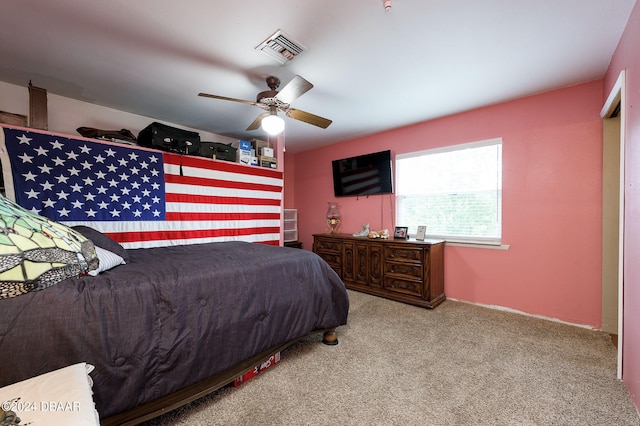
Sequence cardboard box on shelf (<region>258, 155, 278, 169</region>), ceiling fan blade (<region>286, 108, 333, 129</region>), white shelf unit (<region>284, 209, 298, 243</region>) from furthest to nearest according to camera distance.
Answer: white shelf unit (<region>284, 209, 298, 243</region>) → cardboard box on shelf (<region>258, 155, 278, 169</region>) → ceiling fan blade (<region>286, 108, 333, 129</region>)

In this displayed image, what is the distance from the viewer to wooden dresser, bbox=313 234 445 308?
3.07m

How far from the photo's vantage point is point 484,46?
194 centimetres

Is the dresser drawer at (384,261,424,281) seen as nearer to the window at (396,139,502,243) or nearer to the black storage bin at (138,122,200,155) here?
the window at (396,139,502,243)

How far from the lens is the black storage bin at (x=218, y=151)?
3.11m

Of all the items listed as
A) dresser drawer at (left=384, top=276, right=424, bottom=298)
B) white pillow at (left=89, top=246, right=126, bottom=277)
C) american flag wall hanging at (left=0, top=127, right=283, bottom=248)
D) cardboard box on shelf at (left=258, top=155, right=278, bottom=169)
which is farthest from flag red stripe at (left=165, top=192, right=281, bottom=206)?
dresser drawer at (left=384, top=276, right=424, bottom=298)

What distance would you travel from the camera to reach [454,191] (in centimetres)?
331

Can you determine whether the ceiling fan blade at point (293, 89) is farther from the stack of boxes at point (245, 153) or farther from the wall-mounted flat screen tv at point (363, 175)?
the wall-mounted flat screen tv at point (363, 175)

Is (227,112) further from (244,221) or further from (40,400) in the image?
(40,400)

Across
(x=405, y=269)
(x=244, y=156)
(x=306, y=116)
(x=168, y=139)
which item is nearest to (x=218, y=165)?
(x=244, y=156)

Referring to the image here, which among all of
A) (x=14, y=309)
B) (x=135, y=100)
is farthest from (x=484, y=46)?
(x=135, y=100)

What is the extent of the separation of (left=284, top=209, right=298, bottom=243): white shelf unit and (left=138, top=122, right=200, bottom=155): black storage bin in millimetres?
2451

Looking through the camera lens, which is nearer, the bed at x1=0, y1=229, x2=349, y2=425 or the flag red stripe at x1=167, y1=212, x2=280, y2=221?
the bed at x1=0, y1=229, x2=349, y2=425

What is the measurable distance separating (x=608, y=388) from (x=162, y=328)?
2.69 metres

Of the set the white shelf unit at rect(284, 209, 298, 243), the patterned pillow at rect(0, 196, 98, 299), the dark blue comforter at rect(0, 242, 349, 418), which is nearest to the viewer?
the patterned pillow at rect(0, 196, 98, 299)
